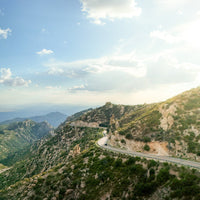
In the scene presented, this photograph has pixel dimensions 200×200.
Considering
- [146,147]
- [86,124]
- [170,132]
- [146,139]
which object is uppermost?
[170,132]

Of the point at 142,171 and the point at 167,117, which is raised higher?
the point at 167,117

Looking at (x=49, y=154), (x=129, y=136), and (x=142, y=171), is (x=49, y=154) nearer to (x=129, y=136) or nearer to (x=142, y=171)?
(x=129, y=136)

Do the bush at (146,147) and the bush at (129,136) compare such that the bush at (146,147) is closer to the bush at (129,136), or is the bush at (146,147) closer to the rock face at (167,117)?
the bush at (129,136)

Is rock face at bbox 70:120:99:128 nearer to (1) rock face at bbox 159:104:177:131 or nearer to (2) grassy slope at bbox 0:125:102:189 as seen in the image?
(2) grassy slope at bbox 0:125:102:189

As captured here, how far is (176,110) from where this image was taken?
53406mm

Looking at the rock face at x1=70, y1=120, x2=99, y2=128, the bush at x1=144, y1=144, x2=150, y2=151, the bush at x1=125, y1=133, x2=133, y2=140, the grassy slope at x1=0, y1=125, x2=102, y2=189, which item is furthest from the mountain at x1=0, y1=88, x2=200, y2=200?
the rock face at x1=70, y1=120, x2=99, y2=128

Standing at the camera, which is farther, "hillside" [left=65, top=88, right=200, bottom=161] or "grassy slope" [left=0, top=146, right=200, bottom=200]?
"hillside" [left=65, top=88, right=200, bottom=161]

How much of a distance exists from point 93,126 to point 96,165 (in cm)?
9736

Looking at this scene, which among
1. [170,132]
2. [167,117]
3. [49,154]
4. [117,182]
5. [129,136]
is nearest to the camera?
[117,182]

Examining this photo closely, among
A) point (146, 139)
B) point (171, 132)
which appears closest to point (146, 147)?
point (146, 139)

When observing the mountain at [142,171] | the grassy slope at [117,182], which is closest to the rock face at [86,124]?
the mountain at [142,171]

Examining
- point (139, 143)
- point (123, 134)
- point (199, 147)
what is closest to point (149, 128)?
point (139, 143)

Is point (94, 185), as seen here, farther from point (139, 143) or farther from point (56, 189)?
point (139, 143)

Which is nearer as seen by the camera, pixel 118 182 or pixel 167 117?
pixel 118 182
